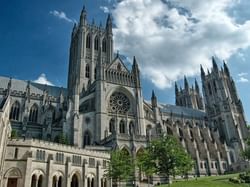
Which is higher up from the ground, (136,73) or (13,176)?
(136,73)

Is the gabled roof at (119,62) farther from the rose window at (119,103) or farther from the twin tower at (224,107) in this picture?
the twin tower at (224,107)

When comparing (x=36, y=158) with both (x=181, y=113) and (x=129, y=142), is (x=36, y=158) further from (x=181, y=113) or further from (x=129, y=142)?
(x=181, y=113)

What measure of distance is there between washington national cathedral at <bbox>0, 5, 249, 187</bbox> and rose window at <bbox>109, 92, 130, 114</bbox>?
277 millimetres

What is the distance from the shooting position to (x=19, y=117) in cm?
6400

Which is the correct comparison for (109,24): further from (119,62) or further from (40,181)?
(40,181)

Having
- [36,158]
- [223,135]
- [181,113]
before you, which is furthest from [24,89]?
[223,135]

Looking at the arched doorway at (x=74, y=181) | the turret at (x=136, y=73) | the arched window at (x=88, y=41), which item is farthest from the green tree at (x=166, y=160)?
the arched window at (x=88, y=41)

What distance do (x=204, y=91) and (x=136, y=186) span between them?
2843 inches

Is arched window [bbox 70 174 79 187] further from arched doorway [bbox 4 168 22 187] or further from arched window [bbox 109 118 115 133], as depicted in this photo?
arched window [bbox 109 118 115 133]

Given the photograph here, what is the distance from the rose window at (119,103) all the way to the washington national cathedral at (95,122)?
0.91 feet

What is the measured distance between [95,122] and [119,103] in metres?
9.95

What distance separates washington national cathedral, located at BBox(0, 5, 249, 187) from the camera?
40.0 meters

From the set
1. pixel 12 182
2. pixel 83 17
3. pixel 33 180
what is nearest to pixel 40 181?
pixel 33 180

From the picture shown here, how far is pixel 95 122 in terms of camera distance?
57.4 metres
